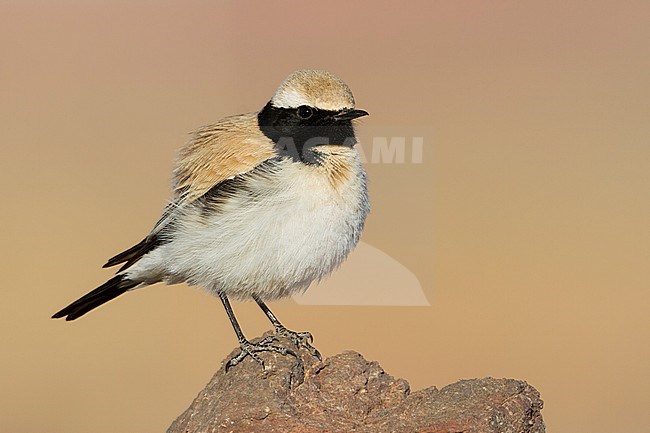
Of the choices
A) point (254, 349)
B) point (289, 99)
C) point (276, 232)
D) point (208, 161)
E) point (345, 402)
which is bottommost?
point (345, 402)

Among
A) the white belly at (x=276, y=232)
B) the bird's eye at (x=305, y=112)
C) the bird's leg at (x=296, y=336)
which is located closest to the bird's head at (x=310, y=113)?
the bird's eye at (x=305, y=112)

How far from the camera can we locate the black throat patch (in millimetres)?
4051

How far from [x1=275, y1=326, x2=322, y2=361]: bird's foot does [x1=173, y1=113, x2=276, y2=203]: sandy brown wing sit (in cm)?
76

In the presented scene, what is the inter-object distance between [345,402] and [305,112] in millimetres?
1250

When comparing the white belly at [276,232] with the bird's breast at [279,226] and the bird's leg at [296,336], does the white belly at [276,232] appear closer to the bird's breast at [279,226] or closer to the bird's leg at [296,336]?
the bird's breast at [279,226]

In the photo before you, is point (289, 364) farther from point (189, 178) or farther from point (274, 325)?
point (189, 178)

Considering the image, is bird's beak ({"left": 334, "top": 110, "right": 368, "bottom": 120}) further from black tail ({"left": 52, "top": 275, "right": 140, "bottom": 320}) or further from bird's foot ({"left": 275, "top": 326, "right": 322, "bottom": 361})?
black tail ({"left": 52, "top": 275, "right": 140, "bottom": 320})

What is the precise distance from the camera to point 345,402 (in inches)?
149

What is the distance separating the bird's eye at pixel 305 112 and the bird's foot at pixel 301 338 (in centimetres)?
103

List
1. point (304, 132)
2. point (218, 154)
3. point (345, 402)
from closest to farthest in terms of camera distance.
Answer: point (345, 402) → point (304, 132) → point (218, 154)

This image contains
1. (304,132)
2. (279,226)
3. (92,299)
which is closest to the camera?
(279,226)

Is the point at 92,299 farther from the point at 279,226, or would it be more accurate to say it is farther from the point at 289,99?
the point at 289,99

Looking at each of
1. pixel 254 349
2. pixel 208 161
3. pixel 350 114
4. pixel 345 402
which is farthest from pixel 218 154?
pixel 345 402

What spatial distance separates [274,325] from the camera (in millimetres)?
4500
